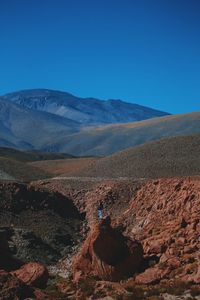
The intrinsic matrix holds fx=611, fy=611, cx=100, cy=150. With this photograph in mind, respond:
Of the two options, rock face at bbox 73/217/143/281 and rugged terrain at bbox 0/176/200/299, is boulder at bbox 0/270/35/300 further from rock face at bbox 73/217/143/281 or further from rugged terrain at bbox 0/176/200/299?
rock face at bbox 73/217/143/281

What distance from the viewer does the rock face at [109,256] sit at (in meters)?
25.4

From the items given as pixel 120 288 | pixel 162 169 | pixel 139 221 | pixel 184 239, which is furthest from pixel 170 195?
pixel 162 169

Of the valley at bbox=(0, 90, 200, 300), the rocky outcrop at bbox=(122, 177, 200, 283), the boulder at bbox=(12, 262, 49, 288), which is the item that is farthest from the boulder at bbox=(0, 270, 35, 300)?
the rocky outcrop at bbox=(122, 177, 200, 283)

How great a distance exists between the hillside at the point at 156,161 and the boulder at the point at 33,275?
39.0m

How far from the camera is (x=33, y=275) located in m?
25.4

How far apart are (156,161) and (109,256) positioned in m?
47.3

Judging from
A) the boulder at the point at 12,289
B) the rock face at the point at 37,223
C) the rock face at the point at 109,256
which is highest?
the rock face at the point at 37,223

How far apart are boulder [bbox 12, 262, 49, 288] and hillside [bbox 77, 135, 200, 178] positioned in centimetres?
3896

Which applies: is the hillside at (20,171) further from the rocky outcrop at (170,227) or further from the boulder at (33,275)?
the boulder at (33,275)

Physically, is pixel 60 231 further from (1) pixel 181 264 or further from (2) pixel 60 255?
(1) pixel 181 264

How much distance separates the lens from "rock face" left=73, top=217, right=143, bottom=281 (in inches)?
1001

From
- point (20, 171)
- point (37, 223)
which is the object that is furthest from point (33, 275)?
point (20, 171)

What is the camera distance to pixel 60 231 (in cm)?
4247

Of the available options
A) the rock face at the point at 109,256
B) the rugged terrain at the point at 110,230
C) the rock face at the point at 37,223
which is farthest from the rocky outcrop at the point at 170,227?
the rock face at the point at 37,223
